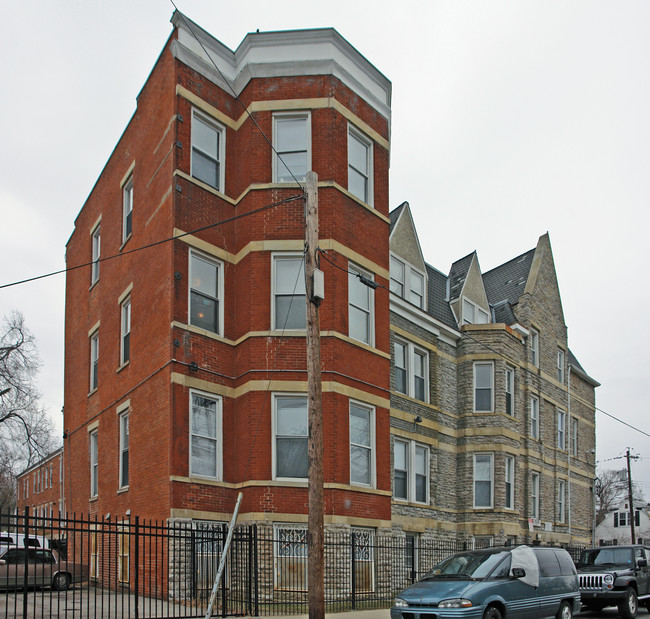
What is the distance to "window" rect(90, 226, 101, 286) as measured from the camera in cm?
2492

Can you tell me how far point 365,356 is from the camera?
19.5m

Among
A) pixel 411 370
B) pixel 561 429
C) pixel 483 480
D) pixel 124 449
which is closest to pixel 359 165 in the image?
pixel 411 370

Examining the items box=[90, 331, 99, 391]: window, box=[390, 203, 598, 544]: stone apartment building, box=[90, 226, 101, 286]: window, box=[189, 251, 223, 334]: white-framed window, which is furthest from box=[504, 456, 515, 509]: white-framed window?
box=[90, 226, 101, 286]: window

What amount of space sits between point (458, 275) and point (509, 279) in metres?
4.21

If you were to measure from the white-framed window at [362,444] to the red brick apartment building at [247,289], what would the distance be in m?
0.04

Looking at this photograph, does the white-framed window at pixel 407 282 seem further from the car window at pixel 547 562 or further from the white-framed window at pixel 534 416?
the car window at pixel 547 562

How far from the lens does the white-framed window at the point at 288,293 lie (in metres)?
18.6

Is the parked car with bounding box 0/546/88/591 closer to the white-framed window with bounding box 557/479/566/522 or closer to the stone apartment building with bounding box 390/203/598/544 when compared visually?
the stone apartment building with bounding box 390/203/598/544

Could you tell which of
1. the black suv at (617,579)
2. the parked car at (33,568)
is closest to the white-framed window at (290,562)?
the parked car at (33,568)

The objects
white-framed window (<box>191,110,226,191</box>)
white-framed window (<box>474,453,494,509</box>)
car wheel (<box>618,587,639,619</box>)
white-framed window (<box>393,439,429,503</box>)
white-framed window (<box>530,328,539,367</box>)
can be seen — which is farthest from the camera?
white-framed window (<box>530,328,539,367</box>)

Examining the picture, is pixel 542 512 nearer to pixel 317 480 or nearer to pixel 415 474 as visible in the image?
pixel 415 474

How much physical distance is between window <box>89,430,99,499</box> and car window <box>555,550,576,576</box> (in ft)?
43.6

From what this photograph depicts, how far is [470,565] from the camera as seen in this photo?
13.3m

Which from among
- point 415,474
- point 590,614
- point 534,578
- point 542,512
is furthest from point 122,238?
point 542,512
